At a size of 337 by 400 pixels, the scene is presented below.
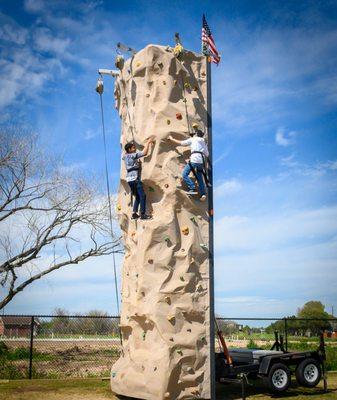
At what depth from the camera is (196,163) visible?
31.0 ft

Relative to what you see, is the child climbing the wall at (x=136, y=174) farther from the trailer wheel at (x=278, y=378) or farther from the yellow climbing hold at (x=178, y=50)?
the trailer wheel at (x=278, y=378)

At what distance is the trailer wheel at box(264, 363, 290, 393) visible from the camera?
385 inches

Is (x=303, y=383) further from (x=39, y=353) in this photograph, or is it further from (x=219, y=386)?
(x=39, y=353)

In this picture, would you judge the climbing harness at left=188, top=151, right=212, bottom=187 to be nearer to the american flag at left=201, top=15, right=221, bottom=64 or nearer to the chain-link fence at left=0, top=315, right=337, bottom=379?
the american flag at left=201, top=15, right=221, bottom=64

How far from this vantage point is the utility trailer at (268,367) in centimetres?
978

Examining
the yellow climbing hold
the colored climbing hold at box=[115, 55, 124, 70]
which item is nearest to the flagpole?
the yellow climbing hold

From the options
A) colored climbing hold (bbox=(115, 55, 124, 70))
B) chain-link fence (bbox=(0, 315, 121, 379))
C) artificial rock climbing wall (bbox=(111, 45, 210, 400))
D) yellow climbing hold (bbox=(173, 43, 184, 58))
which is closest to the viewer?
artificial rock climbing wall (bbox=(111, 45, 210, 400))

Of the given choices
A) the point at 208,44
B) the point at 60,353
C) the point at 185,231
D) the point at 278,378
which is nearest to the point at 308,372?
the point at 278,378

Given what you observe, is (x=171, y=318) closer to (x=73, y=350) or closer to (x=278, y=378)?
(x=278, y=378)

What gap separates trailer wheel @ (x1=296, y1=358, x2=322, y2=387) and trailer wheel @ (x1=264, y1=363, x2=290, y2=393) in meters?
0.69

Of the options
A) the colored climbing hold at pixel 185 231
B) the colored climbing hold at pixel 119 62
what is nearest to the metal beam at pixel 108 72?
the colored climbing hold at pixel 119 62

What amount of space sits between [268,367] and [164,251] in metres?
3.57

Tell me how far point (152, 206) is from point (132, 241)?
105cm

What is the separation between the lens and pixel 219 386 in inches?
451
